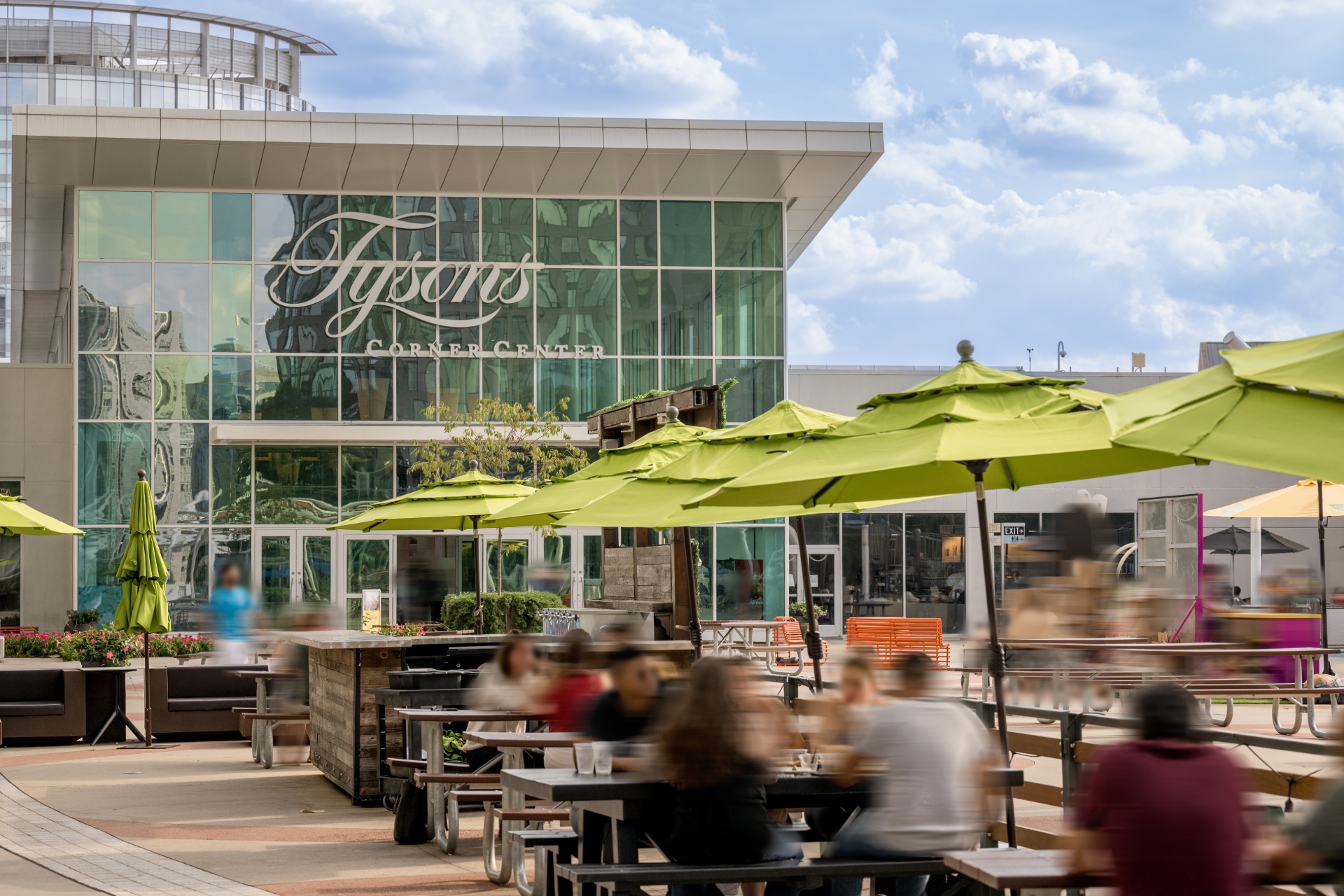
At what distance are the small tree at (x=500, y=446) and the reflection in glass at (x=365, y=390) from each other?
4.01 feet

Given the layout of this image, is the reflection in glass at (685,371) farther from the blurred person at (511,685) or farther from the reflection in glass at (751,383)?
the blurred person at (511,685)

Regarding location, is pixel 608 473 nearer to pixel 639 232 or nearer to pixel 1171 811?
pixel 1171 811

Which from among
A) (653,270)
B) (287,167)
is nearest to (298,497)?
(287,167)

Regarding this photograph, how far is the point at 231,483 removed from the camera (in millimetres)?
29312

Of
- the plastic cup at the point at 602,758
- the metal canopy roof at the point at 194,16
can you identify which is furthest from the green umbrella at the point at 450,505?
the metal canopy roof at the point at 194,16

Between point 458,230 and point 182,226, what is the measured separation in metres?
5.59

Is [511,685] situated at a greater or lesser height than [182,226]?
lesser

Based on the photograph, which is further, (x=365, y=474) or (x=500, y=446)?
(x=365, y=474)

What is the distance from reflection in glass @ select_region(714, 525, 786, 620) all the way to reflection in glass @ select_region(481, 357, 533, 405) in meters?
4.97

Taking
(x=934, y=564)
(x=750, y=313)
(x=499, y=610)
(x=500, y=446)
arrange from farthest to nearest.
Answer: (x=934, y=564)
(x=750, y=313)
(x=500, y=446)
(x=499, y=610)

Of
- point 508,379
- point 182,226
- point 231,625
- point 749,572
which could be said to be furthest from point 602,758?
point 182,226

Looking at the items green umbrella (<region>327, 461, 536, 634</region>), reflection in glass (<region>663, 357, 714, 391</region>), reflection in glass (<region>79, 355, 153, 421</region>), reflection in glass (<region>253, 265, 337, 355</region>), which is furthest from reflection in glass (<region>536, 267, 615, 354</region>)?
green umbrella (<region>327, 461, 536, 634</region>)

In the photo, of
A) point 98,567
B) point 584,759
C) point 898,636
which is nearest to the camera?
point 584,759

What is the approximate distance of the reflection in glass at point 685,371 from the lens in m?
30.7
